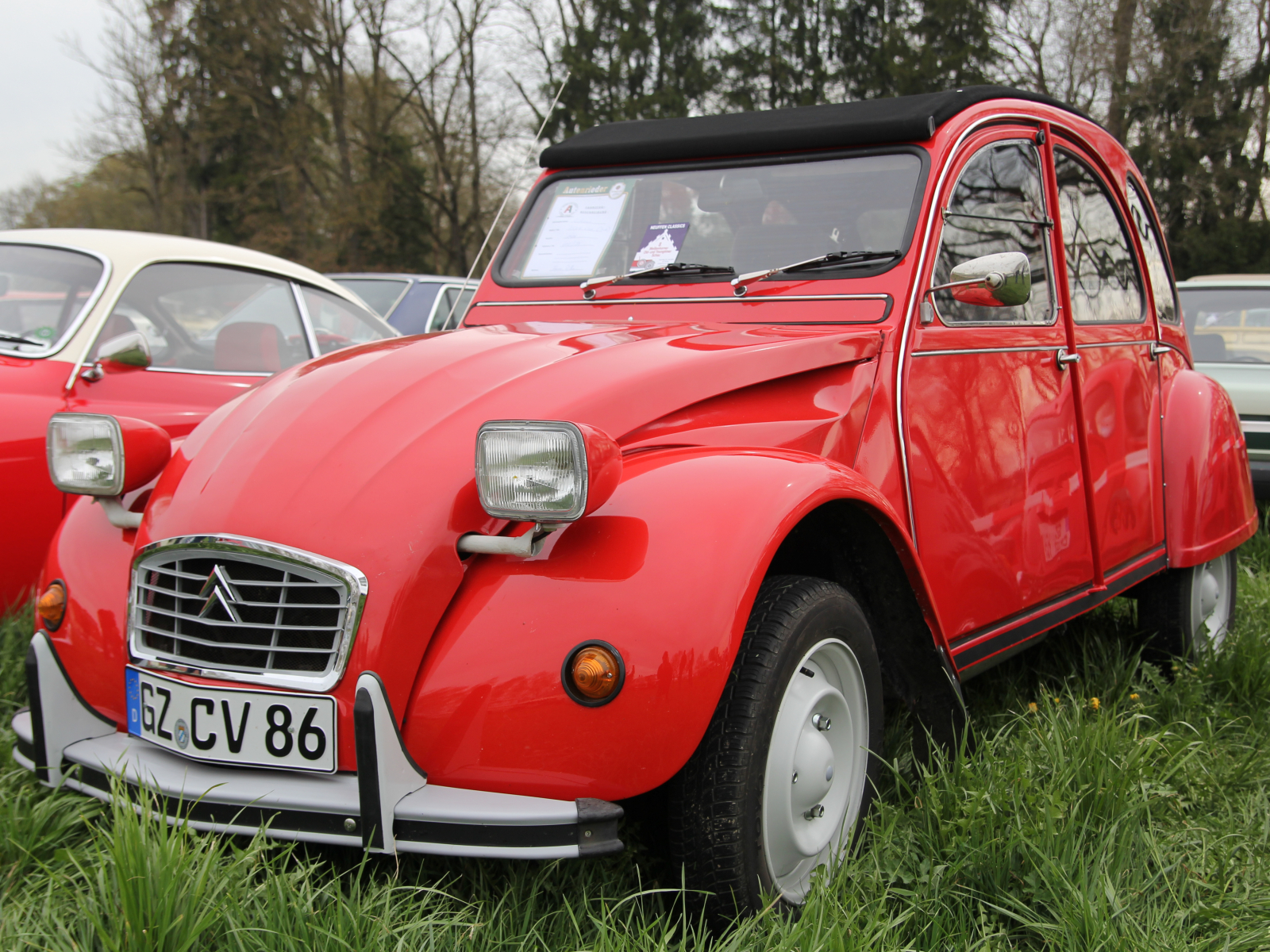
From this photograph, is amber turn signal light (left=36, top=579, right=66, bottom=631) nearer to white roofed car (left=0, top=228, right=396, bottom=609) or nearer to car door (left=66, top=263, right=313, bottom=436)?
white roofed car (left=0, top=228, right=396, bottom=609)

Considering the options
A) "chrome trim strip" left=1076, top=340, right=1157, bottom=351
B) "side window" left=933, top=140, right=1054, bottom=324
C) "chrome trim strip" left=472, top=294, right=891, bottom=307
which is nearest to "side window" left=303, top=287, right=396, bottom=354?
"chrome trim strip" left=472, top=294, right=891, bottom=307

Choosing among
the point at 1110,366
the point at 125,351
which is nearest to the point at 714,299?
the point at 1110,366

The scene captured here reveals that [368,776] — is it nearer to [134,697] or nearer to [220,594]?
[220,594]

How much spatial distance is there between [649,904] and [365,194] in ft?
86.9

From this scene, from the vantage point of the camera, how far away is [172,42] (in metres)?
27.9

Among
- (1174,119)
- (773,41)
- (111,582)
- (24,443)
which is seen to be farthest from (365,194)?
(111,582)

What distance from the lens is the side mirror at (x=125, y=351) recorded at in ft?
13.4

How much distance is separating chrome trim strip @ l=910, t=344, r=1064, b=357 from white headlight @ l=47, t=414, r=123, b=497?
1928mm

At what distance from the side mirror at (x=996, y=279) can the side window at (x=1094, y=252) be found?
89cm

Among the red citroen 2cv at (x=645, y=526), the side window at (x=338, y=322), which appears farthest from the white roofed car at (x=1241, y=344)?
the side window at (x=338, y=322)

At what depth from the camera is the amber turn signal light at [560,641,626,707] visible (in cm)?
179

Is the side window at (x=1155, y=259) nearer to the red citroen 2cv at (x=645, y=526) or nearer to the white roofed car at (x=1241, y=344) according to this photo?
the red citroen 2cv at (x=645, y=526)

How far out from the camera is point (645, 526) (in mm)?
1938

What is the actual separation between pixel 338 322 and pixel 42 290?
1.50 metres
